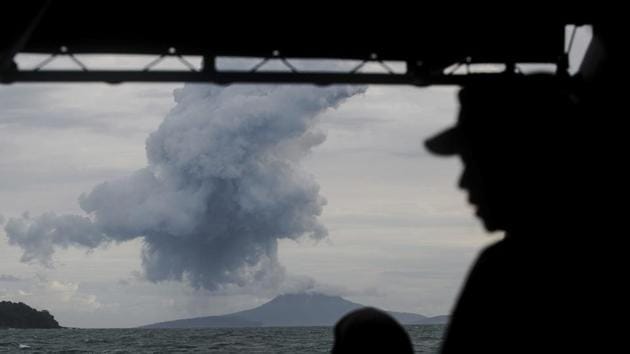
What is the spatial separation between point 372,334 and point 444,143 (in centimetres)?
49

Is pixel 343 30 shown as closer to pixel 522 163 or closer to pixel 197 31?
pixel 197 31

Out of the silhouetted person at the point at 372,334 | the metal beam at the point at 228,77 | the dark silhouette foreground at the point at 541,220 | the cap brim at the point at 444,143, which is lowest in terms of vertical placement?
the silhouetted person at the point at 372,334

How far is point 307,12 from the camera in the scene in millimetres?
14828

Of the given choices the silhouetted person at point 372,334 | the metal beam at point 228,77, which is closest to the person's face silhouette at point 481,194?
the silhouetted person at point 372,334

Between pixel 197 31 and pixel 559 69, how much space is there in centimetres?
590

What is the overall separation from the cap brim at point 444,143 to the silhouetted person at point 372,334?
0.42 meters

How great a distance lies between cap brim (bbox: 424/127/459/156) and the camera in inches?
90.2

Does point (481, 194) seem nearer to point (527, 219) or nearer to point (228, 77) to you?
point (527, 219)

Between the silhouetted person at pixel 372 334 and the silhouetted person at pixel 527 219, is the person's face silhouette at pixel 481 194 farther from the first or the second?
the silhouetted person at pixel 372 334

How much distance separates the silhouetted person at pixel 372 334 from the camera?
90.5 inches

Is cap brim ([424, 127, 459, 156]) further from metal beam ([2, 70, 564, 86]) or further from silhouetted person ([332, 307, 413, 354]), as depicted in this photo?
metal beam ([2, 70, 564, 86])

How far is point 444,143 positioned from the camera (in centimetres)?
233

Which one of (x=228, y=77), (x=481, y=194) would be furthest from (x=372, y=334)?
(x=228, y=77)

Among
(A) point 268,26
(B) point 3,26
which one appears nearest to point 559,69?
(A) point 268,26
